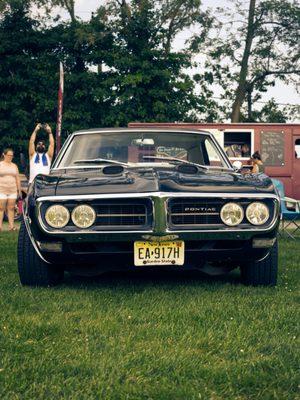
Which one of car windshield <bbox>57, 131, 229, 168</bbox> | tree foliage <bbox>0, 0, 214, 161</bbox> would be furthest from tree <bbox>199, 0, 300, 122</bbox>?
car windshield <bbox>57, 131, 229, 168</bbox>

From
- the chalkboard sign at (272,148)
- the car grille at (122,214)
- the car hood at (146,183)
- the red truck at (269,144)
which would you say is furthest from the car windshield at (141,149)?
the chalkboard sign at (272,148)

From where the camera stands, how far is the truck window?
17578 millimetres

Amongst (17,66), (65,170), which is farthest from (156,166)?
(17,66)

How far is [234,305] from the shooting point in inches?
207

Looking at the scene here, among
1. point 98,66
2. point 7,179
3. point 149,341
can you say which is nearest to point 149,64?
point 98,66

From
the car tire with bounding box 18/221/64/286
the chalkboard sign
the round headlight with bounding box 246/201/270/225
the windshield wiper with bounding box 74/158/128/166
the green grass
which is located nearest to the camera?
the green grass

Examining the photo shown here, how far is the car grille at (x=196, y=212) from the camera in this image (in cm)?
552

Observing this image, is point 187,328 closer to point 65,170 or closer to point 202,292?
point 202,292

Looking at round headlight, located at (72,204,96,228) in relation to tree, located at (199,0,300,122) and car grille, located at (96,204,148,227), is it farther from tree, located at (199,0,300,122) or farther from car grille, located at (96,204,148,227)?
tree, located at (199,0,300,122)

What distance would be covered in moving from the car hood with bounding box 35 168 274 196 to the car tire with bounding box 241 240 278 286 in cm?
64

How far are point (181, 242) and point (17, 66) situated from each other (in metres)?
27.5

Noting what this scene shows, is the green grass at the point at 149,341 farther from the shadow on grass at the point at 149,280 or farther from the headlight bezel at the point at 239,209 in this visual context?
the headlight bezel at the point at 239,209

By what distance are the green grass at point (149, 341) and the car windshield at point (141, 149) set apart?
1105mm

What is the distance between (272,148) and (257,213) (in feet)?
41.5
